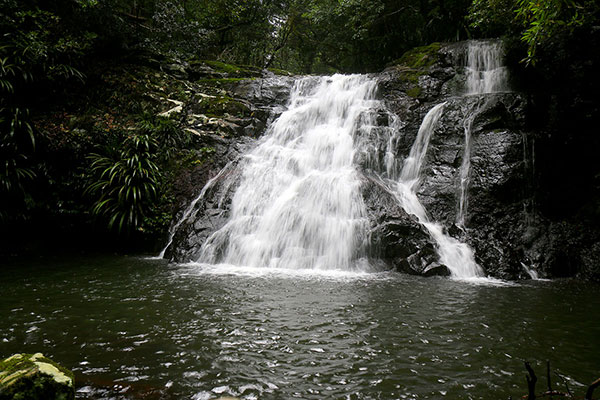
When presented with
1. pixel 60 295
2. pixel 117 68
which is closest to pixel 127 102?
pixel 117 68

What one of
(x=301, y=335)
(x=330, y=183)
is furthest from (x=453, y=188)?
(x=301, y=335)

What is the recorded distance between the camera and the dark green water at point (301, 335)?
2432 mm

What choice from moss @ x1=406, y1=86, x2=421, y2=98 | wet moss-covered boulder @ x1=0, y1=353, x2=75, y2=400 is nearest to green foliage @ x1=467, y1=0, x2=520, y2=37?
moss @ x1=406, y1=86, x2=421, y2=98

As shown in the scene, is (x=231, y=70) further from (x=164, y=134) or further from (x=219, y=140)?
(x=164, y=134)

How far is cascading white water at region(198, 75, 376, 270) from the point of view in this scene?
6.62 metres

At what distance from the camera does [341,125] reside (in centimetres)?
1020

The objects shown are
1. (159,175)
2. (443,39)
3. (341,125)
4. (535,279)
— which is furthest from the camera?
(443,39)

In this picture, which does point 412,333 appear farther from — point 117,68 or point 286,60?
point 286,60

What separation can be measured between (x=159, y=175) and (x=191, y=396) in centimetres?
758

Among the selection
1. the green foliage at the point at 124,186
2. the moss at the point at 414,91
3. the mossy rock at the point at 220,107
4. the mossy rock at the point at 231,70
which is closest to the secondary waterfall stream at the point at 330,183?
the moss at the point at 414,91

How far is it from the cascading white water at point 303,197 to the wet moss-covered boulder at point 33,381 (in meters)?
4.61

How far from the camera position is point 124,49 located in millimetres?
12312

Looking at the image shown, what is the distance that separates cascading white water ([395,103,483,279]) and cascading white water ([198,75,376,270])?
1.15 metres

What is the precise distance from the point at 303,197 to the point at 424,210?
8.51 ft
